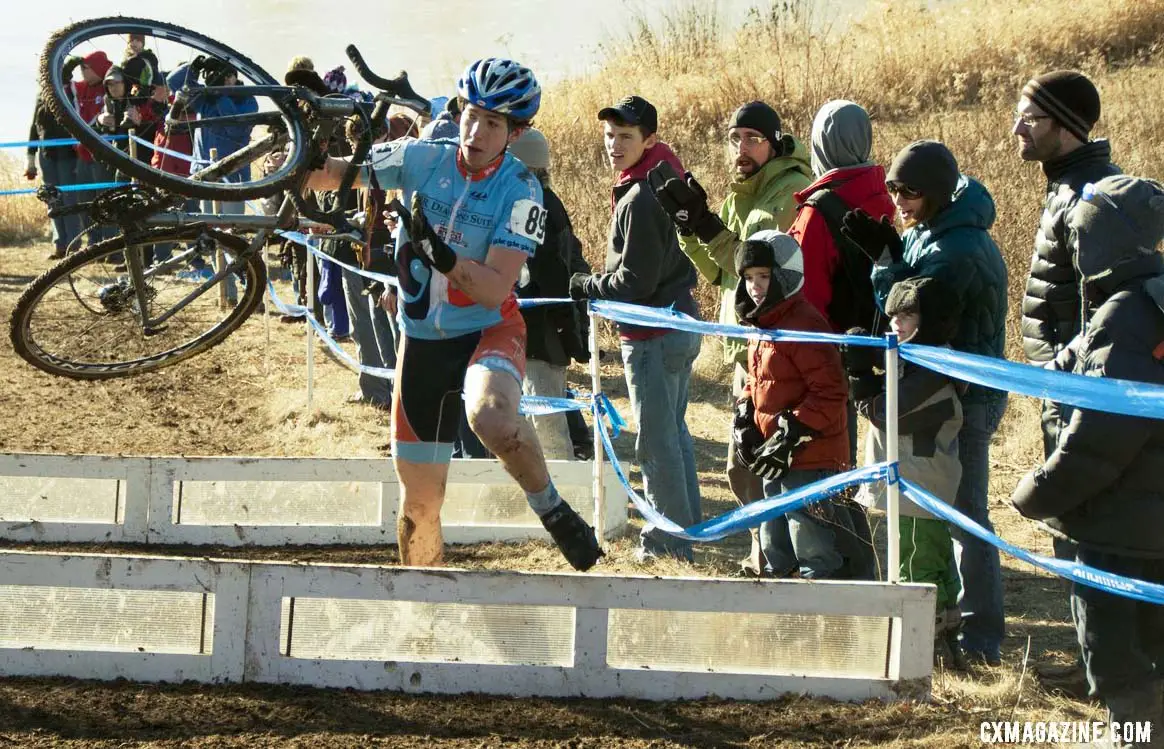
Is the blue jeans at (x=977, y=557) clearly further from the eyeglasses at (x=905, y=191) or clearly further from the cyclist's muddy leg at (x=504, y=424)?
the cyclist's muddy leg at (x=504, y=424)

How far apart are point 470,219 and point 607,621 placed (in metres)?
1.62

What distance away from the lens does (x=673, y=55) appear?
18.4 metres

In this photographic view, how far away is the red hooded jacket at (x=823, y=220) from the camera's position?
5.70 meters

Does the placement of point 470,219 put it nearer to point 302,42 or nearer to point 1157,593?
point 1157,593

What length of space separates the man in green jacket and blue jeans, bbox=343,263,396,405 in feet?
11.3

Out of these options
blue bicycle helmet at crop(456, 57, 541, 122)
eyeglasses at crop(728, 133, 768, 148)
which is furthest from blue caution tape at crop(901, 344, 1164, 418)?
eyeglasses at crop(728, 133, 768, 148)

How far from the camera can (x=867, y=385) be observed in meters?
5.20

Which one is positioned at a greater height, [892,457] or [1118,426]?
[1118,426]

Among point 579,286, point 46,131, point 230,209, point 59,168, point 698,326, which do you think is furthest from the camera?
point 59,168

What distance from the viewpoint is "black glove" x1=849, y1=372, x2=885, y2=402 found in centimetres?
520

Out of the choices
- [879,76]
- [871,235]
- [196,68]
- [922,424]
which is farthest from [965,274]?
[879,76]

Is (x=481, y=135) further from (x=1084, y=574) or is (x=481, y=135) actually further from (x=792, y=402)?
(x=1084, y=574)

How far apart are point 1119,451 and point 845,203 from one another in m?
1.97

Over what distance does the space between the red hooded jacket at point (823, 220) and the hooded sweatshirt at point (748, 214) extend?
23 centimetres
